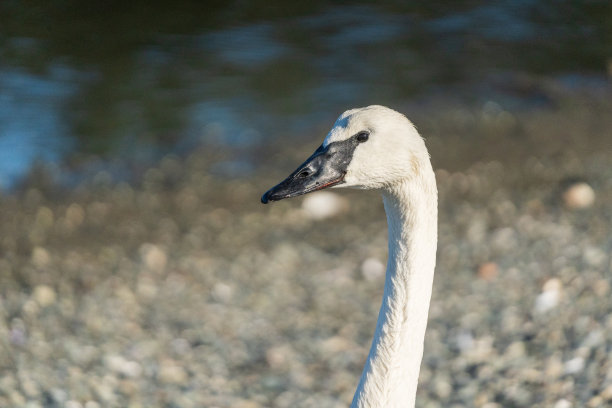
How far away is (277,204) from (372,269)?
158cm

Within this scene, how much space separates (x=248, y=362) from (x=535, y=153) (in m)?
4.60

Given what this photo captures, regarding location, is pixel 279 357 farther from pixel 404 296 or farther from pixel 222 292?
pixel 404 296

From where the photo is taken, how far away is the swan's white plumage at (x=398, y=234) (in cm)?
340

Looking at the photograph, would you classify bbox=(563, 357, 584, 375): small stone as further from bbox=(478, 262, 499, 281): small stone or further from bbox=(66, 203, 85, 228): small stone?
bbox=(66, 203, 85, 228): small stone

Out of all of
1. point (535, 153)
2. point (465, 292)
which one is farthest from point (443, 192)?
point (465, 292)

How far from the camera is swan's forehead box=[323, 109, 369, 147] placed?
3.44 meters

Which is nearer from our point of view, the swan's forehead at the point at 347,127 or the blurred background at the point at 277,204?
the swan's forehead at the point at 347,127

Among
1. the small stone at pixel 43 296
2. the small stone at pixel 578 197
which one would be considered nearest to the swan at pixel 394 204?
the small stone at pixel 43 296

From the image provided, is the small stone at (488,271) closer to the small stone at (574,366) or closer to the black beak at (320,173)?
the small stone at (574,366)

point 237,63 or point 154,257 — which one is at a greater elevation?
point 237,63

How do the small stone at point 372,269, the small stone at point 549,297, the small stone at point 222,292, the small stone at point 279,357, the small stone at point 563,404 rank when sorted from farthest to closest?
the small stone at point 372,269
the small stone at point 222,292
the small stone at point 549,297
the small stone at point 279,357
the small stone at point 563,404

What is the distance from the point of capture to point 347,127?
3451 millimetres

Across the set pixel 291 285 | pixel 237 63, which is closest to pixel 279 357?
pixel 291 285

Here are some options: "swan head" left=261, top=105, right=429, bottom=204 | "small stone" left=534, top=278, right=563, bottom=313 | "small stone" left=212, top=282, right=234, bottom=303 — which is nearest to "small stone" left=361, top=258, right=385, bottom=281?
"small stone" left=212, top=282, right=234, bottom=303
